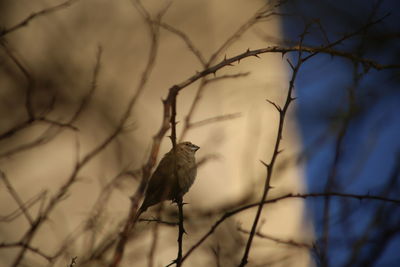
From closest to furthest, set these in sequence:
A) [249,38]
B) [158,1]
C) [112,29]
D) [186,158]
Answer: [186,158] → [112,29] → [158,1] → [249,38]

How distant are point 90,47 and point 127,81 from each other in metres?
0.30

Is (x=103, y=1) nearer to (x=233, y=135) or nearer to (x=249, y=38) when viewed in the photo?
(x=249, y=38)

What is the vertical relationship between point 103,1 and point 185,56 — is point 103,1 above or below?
below

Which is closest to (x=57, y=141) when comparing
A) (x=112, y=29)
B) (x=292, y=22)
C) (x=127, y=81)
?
(x=127, y=81)

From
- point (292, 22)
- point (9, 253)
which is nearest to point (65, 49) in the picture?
point (9, 253)

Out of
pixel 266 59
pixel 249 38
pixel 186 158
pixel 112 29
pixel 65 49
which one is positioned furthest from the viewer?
pixel 266 59

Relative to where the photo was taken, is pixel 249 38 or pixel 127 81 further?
pixel 249 38

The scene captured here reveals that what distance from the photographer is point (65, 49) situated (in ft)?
8.71

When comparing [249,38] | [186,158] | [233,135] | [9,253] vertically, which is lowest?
[9,253]

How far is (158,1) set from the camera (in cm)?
303

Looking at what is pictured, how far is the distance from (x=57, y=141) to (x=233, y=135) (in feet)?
4.24

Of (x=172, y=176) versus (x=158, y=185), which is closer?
(x=172, y=176)

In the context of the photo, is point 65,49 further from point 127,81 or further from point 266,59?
point 266,59

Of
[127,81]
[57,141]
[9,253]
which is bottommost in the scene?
[9,253]
